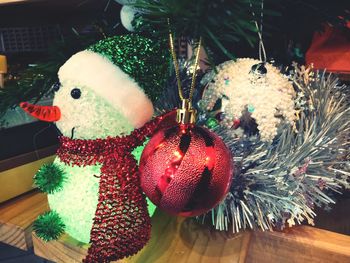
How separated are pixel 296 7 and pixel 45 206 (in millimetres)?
469

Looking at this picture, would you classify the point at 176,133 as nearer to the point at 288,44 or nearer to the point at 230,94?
the point at 230,94

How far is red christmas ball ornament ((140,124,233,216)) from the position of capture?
0.27m

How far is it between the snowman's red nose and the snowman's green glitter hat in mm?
74

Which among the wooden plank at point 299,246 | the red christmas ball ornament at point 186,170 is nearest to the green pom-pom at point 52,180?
the red christmas ball ornament at point 186,170

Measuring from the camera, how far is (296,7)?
492 mm

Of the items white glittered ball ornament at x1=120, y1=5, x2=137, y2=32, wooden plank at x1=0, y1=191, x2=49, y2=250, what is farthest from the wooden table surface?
white glittered ball ornament at x1=120, y1=5, x2=137, y2=32

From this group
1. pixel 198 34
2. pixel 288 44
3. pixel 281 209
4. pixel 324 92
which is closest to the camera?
pixel 198 34

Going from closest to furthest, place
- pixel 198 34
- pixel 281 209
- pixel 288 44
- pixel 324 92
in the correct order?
pixel 198 34, pixel 281 209, pixel 324 92, pixel 288 44

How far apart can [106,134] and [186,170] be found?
106mm

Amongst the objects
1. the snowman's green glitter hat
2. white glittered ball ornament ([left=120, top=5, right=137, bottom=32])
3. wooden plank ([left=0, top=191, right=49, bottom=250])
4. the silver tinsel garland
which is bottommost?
wooden plank ([left=0, top=191, right=49, bottom=250])

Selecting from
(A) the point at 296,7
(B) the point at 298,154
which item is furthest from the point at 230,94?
(A) the point at 296,7

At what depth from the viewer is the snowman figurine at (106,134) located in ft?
1.05

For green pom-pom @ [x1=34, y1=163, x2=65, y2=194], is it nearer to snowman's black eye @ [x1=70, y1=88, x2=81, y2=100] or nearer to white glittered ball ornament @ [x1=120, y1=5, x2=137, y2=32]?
snowman's black eye @ [x1=70, y1=88, x2=81, y2=100]

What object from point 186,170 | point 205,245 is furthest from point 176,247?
point 186,170
